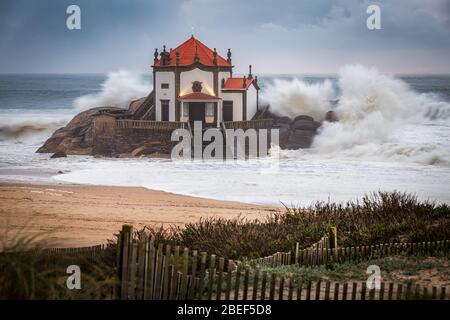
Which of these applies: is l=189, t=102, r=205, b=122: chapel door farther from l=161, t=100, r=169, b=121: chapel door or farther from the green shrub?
the green shrub

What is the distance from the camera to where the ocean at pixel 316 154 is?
28078 millimetres

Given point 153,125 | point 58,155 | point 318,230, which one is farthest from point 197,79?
point 318,230

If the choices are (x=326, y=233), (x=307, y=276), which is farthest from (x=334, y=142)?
(x=307, y=276)

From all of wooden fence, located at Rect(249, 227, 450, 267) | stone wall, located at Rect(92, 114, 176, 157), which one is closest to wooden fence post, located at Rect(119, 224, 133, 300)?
wooden fence, located at Rect(249, 227, 450, 267)

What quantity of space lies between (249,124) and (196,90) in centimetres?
321

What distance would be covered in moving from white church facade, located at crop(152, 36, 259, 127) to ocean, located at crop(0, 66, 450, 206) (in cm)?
357

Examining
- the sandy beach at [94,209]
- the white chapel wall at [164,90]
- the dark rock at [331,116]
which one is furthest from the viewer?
the dark rock at [331,116]

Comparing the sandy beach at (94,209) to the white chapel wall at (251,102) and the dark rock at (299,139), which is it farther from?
the dark rock at (299,139)

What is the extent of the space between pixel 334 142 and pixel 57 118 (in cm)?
2589

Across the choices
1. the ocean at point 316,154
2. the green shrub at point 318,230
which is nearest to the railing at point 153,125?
the ocean at point 316,154

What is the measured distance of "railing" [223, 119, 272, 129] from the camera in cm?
3944

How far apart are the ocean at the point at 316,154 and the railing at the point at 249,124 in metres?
1.90

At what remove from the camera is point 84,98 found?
72812 mm

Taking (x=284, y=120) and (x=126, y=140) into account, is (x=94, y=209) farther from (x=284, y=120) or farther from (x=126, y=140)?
(x=284, y=120)
